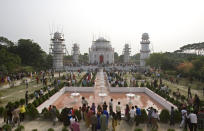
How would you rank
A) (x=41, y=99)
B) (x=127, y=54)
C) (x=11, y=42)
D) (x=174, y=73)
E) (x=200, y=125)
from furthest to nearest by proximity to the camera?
(x=127, y=54) < (x=11, y=42) < (x=174, y=73) < (x=41, y=99) < (x=200, y=125)

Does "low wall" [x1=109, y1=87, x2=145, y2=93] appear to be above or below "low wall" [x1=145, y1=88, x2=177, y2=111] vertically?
above

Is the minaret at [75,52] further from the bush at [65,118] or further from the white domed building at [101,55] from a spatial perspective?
the bush at [65,118]

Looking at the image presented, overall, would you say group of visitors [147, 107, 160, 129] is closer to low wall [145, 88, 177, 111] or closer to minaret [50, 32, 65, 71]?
low wall [145, 88, 177, 111]

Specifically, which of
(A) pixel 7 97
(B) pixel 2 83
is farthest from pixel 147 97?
(B) pixel 2 83

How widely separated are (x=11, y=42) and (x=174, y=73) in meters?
58.1

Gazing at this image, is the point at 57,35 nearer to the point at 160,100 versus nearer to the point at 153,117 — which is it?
the point at 160,100

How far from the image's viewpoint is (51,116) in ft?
37.9

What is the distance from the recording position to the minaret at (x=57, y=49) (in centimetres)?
5562

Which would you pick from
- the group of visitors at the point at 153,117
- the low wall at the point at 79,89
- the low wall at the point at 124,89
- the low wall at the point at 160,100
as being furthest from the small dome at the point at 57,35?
the group of visitors at the point at 153,117

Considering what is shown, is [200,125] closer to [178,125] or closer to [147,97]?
[178,125]

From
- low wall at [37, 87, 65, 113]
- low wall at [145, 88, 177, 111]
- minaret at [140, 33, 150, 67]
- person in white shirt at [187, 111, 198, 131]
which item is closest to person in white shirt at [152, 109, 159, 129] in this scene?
person in white shirt at [187, 111, 198, 131]

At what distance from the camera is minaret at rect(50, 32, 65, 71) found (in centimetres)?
5562

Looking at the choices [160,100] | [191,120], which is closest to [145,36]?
[160,100]

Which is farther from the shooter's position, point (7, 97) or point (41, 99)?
point (7, 97)
